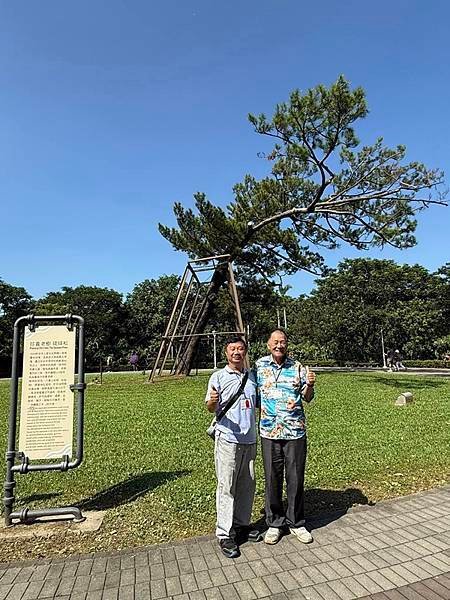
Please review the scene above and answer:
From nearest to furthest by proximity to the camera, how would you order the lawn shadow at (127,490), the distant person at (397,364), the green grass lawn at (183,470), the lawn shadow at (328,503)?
the green grass lawn at (183,470)
the lawn shadow at (328,503)
the lawn shadow at (127,490)
the distant person at (397,364)

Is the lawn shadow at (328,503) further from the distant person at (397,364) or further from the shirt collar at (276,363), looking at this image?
the distant person at (397,364)

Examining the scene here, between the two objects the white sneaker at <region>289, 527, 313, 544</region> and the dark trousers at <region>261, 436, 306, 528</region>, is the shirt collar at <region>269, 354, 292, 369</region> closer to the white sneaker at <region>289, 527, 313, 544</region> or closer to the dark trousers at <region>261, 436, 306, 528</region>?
the dark trousers at <region>261, 436, 306, 528</region>

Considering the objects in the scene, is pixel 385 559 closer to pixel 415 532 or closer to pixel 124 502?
pixel 415 532

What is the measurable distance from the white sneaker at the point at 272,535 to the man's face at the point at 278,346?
1.38m

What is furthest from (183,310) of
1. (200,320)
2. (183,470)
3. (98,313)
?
(98,313)

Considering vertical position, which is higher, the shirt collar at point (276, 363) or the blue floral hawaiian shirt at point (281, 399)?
the shirt collar at point (276, 363)

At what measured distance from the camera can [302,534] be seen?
3.63 meters

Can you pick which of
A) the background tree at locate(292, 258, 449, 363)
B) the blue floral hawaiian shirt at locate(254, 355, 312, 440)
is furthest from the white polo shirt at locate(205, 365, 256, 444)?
the background tree at locate(292, 258, 449, 363)

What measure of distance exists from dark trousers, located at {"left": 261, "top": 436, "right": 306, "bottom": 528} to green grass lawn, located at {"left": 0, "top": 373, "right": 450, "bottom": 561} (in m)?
0.59

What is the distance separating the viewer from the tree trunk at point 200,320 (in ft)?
64.2

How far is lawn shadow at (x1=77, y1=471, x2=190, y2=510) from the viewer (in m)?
4.54

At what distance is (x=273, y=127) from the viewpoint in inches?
647

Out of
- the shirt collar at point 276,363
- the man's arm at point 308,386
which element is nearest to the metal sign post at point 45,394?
the shirt collar at point 276,363

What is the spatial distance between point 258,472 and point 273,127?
13.8m
